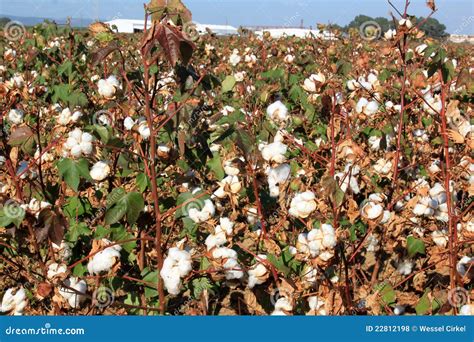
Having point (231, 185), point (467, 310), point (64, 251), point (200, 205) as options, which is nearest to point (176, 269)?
point (200, 205)

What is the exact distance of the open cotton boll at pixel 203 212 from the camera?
1.91 m

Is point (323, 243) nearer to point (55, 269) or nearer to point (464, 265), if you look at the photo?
point (464, 265)

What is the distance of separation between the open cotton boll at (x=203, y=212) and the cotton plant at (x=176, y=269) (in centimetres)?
22

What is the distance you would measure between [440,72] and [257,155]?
929 mm

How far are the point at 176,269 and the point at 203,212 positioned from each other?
0.28 m

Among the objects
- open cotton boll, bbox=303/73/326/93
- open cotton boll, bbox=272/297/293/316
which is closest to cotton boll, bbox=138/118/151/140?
open cotton boll, bbox=303/73/326/93

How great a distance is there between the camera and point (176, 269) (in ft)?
5.60

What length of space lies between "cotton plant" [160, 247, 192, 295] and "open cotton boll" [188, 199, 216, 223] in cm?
22

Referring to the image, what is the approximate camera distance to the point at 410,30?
2.40 m

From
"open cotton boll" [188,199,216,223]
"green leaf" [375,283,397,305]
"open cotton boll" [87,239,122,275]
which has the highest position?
"open cotton boll" [188,199,216,223]

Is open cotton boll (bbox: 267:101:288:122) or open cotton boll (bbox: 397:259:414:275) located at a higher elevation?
open cotton boll (bbox: 267:101:288:122)

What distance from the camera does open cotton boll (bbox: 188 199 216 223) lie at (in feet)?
6.26

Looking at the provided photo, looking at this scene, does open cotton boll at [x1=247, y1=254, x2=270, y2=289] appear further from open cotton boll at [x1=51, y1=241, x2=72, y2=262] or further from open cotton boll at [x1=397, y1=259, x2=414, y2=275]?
open cotton boll at [x1=397, y1=259, x2=414, y2=275]

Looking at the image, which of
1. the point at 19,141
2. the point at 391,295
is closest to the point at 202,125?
the point at 19,141
